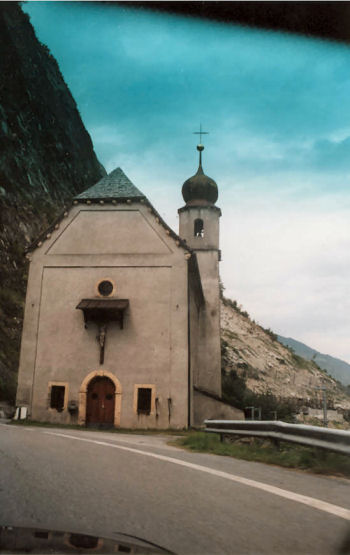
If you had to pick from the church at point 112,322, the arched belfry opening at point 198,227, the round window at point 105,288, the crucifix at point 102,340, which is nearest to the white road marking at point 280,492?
the church at point 112,322

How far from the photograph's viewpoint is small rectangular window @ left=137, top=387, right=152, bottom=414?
21047mm

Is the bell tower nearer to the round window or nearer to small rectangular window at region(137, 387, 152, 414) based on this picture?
small rectangular window at region(137, 387, 152, 414)

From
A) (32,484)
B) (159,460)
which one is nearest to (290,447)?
(159,460)

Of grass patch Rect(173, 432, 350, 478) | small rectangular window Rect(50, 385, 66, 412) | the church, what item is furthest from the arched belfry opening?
grass patch Rect(173, 432, 350, 478)

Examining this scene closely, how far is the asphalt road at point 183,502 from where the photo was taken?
370 centimetres

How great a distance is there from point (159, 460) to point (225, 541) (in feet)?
15.2

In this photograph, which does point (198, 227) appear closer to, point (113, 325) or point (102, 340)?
point (113, 325)

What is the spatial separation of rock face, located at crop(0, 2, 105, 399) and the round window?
720cm

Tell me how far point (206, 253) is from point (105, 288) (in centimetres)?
1174

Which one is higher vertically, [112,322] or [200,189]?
[200,189]

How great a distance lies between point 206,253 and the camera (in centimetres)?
3338

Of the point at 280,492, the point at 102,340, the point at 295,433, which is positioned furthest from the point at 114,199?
the point at 280,492

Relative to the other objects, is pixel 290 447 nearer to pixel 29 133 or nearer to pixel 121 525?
pixel 121 525

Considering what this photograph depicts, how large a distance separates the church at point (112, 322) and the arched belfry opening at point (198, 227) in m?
9.51
